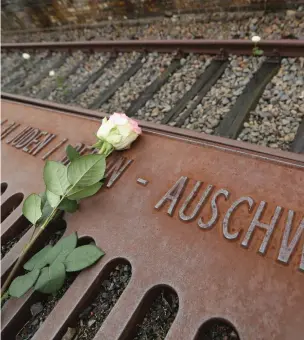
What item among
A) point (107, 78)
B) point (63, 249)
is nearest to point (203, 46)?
point (107, 78)

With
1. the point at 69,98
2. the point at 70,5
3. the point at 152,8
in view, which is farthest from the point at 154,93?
the point at 70,5

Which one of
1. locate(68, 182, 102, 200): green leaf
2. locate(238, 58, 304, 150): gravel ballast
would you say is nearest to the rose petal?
locate(68, 182, 102, 200): green leaf

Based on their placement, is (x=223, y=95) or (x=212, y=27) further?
(x=212, y=27)

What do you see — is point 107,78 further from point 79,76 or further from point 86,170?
point 86,170

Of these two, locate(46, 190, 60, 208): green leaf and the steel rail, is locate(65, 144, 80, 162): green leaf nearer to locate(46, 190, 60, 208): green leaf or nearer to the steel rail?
locate(46, 190, 60, 208): green leaf

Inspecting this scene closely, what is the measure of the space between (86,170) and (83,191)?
9cm

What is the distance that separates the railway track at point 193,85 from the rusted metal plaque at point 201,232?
0.59m

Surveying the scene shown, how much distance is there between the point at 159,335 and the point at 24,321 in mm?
551

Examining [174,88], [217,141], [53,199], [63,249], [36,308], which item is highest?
[174,88]

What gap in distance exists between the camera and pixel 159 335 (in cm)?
118

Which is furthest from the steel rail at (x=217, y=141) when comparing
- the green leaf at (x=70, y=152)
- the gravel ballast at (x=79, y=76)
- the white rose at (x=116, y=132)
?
the gravel ballast at (x=79, y=76)

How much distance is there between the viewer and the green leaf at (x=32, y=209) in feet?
4.46

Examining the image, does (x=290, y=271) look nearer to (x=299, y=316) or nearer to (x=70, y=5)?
(x=299, y=316)

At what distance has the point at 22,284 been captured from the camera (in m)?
1.25
